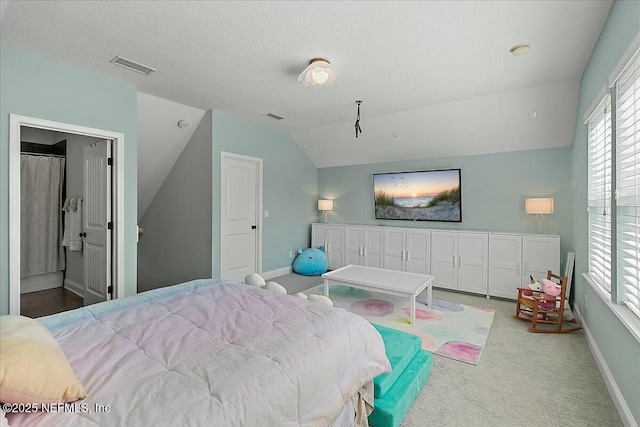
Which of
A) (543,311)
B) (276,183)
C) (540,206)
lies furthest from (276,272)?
(540,206)

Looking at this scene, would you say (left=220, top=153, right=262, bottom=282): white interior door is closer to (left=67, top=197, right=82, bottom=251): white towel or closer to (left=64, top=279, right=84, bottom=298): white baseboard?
(left=67, top=197, right=82, bottom=251): white towel

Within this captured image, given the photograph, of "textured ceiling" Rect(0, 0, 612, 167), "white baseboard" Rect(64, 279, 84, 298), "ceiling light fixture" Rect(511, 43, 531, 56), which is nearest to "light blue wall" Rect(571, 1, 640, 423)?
"textured ceiling" Rect(0, 0, 612, 167)

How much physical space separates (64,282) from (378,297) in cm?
480

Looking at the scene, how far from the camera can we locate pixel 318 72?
2.76m

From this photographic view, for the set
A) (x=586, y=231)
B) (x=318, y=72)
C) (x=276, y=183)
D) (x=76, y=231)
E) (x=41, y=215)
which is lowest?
(x=76, y=231)

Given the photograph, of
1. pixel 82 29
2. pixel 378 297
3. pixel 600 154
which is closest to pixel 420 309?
pixel 378 297

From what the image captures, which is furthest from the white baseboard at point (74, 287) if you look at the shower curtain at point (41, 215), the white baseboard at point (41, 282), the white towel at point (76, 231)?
the white towel at point (76, 231)

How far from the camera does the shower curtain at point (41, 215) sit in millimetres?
4406

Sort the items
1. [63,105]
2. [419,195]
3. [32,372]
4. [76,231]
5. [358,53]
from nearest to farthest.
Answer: [32,372], [358,53], [63,105], [76,231], [419,195]

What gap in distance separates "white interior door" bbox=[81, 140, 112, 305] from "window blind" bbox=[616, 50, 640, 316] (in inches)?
172

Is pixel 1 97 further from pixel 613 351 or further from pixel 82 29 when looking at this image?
pixel 613 351

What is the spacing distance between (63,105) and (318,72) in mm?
2409

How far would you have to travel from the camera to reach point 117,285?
3.30 meters

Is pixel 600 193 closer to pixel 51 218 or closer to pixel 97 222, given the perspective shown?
pixel 97 222
